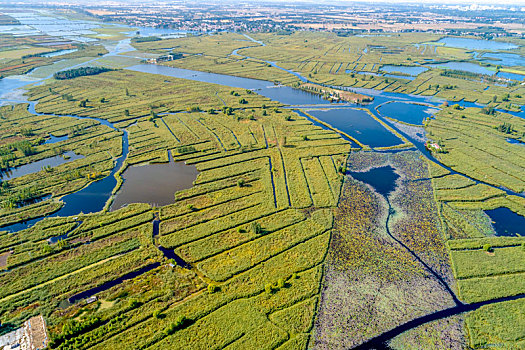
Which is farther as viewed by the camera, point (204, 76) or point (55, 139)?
point (204, 76)

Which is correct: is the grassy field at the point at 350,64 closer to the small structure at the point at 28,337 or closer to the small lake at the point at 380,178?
the small lake at the point at 380,178

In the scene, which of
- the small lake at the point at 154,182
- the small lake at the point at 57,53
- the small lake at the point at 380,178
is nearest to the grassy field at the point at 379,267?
the small lake at the point at 380,178

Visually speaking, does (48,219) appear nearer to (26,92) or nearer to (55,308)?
(55,308)

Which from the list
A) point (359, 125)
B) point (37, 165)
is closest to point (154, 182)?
point (37, 165)

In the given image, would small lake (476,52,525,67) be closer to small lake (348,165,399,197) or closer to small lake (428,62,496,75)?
small lake (428,62,496,75)

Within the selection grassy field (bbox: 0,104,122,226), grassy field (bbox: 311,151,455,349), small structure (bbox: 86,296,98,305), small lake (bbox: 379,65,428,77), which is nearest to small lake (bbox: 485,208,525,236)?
grassy field (bbox: 311,151,455,349)

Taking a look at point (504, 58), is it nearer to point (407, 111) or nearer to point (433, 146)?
point (407, 111)
